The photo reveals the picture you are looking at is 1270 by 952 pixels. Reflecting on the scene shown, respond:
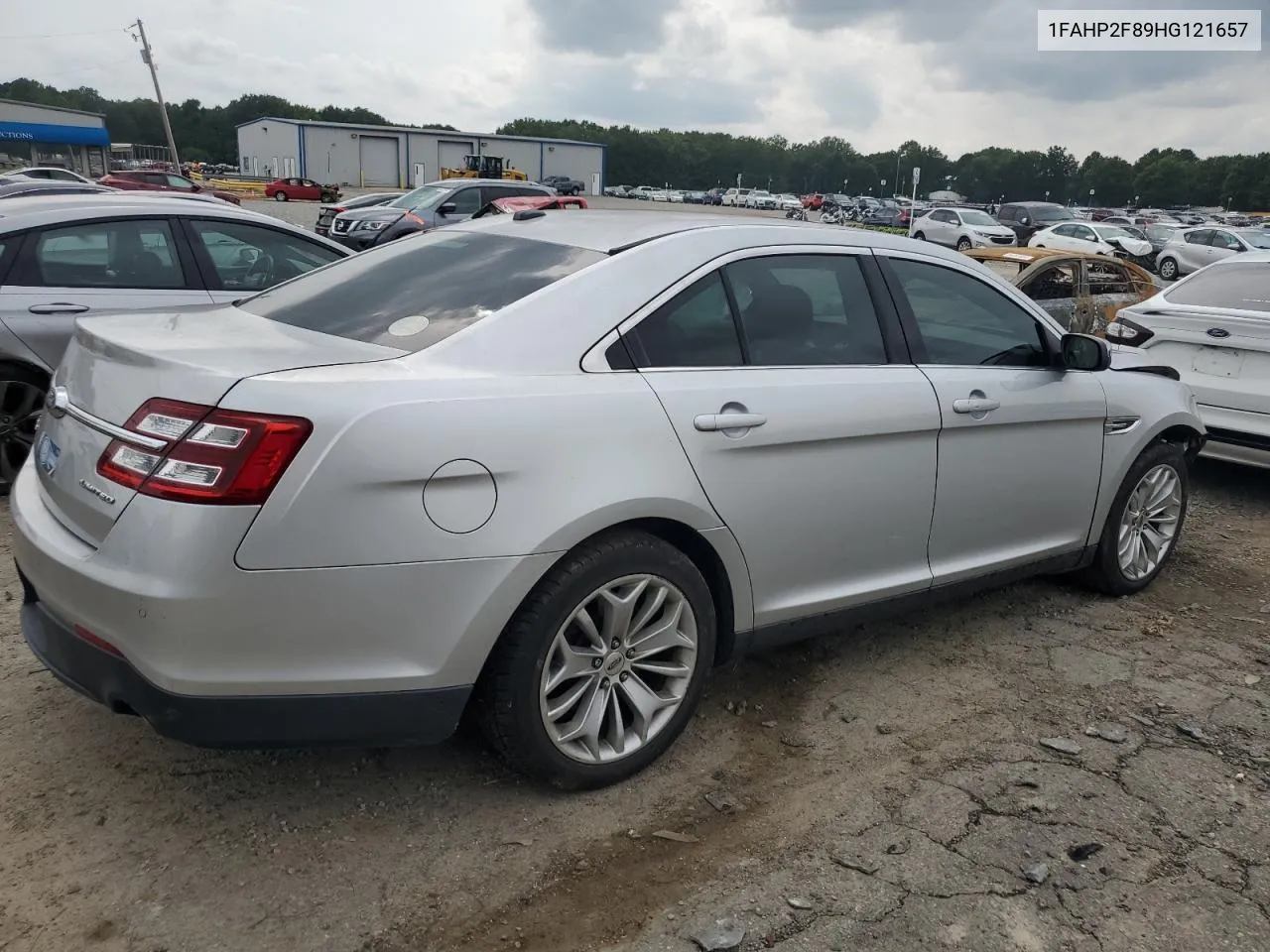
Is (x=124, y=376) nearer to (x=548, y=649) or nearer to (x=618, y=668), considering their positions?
(x=548, y=649)

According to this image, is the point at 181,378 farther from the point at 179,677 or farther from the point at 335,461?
the point at 179,677

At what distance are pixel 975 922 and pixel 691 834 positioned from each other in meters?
0.75

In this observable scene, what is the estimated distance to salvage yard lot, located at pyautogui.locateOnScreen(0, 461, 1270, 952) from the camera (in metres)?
2.45

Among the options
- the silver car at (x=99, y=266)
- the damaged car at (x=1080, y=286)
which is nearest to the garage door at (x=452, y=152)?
the damaged car at (x=1080, y=286)

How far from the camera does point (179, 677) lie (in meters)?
2.35

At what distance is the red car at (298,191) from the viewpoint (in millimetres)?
52125

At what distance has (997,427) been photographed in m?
3.84

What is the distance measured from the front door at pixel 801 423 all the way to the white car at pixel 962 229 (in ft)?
93.1

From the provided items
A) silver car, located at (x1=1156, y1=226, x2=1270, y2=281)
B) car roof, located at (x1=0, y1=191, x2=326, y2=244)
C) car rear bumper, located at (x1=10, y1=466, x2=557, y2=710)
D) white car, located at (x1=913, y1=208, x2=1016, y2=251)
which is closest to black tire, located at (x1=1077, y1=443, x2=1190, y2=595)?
car rear bumper, located at (x1=10, y1=466, x2=557, y2=710)

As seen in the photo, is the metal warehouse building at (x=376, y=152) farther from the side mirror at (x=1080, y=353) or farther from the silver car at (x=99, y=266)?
the side mirror at (x=1080, y=353)

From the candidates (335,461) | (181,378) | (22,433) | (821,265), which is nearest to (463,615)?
(335,461)

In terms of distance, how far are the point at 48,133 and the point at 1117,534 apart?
77.1m

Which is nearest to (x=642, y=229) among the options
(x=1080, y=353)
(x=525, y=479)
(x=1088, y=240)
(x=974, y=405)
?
(x=525, y=479)

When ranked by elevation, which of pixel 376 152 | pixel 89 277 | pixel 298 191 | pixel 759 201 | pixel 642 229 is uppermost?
pixel 376 152
